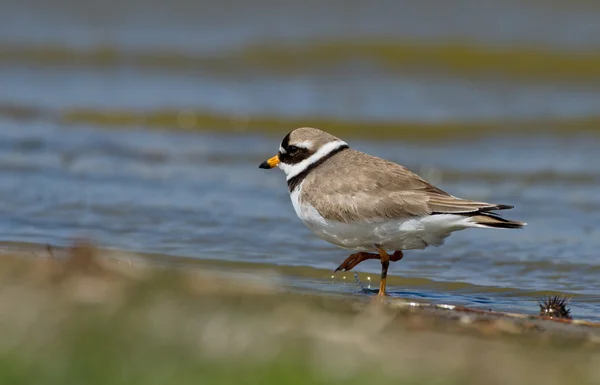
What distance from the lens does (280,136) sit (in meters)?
14.2

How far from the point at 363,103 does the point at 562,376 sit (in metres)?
11.7

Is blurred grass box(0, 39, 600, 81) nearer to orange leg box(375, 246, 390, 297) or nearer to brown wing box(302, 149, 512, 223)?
brown wing box(302, 149, 512, 223)

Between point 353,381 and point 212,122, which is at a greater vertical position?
point 212,122

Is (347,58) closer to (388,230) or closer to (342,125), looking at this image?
(342,125)

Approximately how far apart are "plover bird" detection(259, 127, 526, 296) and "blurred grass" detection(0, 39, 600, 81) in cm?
1096

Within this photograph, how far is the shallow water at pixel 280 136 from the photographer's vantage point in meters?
8.97

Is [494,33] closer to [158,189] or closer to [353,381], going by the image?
[158,189]

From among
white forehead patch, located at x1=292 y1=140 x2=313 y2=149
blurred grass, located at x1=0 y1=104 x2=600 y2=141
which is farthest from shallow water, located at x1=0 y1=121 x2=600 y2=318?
white forehead patch, located at x1=292 y1=140 x2=313 y2=149

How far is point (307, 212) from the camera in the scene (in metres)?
7.27

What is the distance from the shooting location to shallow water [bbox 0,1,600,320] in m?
8.97

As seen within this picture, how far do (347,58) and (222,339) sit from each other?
14258 millimetres

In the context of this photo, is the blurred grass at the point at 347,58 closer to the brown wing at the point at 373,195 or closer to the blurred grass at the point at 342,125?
the blurred grass at the point at 342,125

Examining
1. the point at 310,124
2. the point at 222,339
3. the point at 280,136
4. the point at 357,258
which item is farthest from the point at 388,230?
the point at 310,124

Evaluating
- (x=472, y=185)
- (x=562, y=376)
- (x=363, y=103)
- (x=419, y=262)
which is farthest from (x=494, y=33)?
(x=562, y=376)
